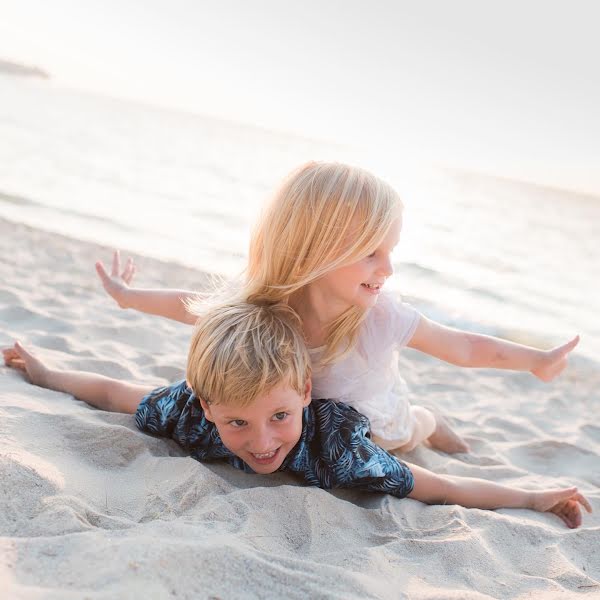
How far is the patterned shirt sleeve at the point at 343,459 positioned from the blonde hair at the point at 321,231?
233 millimetres

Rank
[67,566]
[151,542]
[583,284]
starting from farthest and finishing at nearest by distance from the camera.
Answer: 1. [583,284]
2. [151,542]
3. [67,566]

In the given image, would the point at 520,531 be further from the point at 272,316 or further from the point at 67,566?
the point at 67,566

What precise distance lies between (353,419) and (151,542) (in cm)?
107

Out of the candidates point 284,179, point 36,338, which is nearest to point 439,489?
point 284,179

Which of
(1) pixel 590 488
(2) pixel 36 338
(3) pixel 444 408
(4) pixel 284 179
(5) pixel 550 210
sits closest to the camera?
(4) pixel 284 179

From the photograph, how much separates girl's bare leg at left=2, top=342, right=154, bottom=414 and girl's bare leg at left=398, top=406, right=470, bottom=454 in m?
1.21

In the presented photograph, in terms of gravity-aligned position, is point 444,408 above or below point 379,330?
below

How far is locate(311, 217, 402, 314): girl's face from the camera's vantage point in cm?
242

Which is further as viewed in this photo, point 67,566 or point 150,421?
point 150,421

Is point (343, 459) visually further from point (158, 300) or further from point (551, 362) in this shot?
point (158, 300)

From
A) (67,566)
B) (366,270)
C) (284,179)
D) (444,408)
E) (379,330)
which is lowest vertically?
(444,408)

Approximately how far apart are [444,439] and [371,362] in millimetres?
887

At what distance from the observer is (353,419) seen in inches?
99.9

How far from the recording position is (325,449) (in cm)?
247
